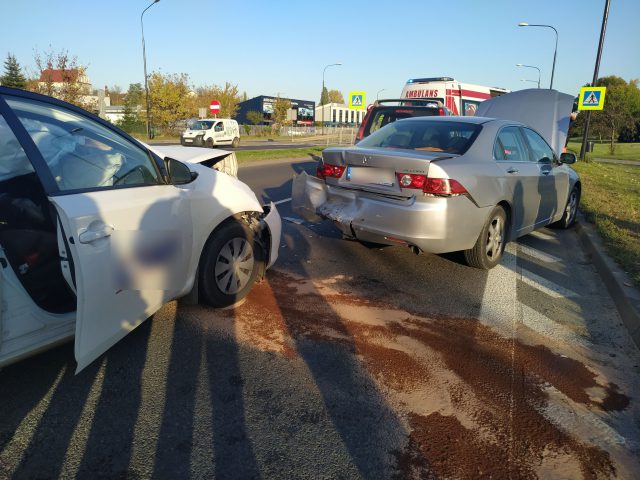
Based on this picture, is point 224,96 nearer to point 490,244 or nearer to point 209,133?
point 209,133

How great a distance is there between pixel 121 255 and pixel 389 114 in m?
9.08

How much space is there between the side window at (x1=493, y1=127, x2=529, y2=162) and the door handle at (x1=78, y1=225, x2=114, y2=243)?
13.2 ft

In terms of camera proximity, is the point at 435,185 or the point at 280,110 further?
the point at 280,110

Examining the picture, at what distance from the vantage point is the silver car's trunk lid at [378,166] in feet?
14.9

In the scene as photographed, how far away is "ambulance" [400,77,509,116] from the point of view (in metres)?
16.4

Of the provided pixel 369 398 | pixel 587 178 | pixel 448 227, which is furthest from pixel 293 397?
pixel 587 178

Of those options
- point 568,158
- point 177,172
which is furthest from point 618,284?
point 177,172

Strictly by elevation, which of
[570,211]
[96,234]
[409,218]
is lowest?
[570,211]

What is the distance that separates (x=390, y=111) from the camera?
10938 mm

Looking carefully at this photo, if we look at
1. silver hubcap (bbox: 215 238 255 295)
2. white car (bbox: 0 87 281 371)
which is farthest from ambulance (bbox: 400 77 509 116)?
white car (bbox: 0 87 281 371)

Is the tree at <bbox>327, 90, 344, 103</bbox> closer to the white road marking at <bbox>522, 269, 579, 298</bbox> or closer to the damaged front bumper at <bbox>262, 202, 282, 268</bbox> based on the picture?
Answer: the white road marking at <bbox>522, 269, 579, 298</bbox>

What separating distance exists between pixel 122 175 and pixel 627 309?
14.0ft

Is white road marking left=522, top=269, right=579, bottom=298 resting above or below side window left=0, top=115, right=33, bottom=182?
below

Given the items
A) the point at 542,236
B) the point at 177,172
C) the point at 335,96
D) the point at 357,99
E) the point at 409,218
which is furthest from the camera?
the point at 335,96
